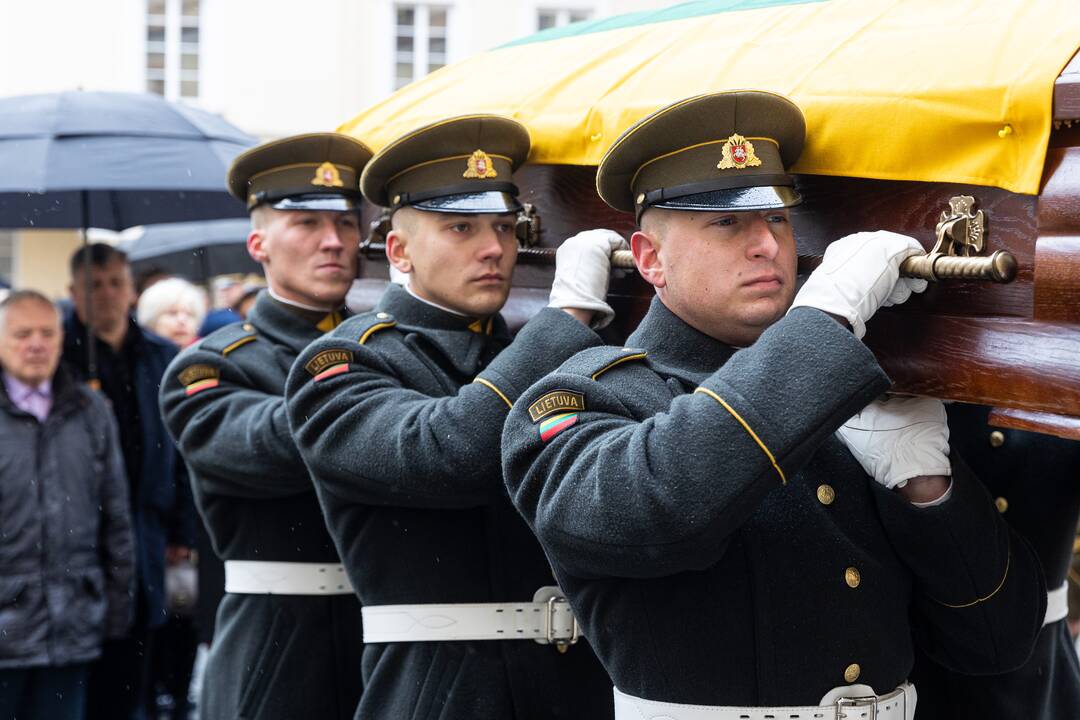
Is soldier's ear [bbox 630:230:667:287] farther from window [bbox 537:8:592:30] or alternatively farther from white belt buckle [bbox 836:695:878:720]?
window [bbox 537:8:592:30]

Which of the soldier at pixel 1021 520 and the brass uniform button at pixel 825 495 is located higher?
the brass uniform button at pixel 825 495

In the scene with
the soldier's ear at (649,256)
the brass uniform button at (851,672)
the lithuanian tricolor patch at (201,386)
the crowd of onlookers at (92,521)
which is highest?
the soldier's ear at (649,256)

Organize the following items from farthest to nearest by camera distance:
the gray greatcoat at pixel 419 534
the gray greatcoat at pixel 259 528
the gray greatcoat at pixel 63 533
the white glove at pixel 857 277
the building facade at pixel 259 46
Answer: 1. the building facade at pixel 259 46
2. the gray greatcoat at pixel 63 533
3. the gray greatcoat at pixel 259 528
4. the gray greatcoat at pixel 419 534
5. the white glove at pixel 857 277

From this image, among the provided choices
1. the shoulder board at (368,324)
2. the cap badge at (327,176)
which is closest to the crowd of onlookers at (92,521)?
the cap badge at (327,176)

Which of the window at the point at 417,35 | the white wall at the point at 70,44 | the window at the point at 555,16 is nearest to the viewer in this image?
the white wall at the point at 70,44

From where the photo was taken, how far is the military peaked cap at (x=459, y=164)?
354cm

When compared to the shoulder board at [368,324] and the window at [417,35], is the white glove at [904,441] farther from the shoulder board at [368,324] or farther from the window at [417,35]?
the window at [417,35]

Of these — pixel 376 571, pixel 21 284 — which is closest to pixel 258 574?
pixel 376 571

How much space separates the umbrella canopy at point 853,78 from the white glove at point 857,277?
16 centimetres

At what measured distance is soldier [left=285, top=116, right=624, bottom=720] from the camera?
3.21 metres

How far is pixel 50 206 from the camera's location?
643 cm

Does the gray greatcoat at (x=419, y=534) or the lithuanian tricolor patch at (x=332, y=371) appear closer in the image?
the gray greatcoat at (x=419, y=534)

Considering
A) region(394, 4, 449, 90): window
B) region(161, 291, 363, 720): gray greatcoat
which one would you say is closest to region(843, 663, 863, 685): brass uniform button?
region(161, 291, 363, 720): gray greatcoat

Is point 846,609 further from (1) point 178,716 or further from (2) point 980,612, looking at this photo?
(1) point 178,716
